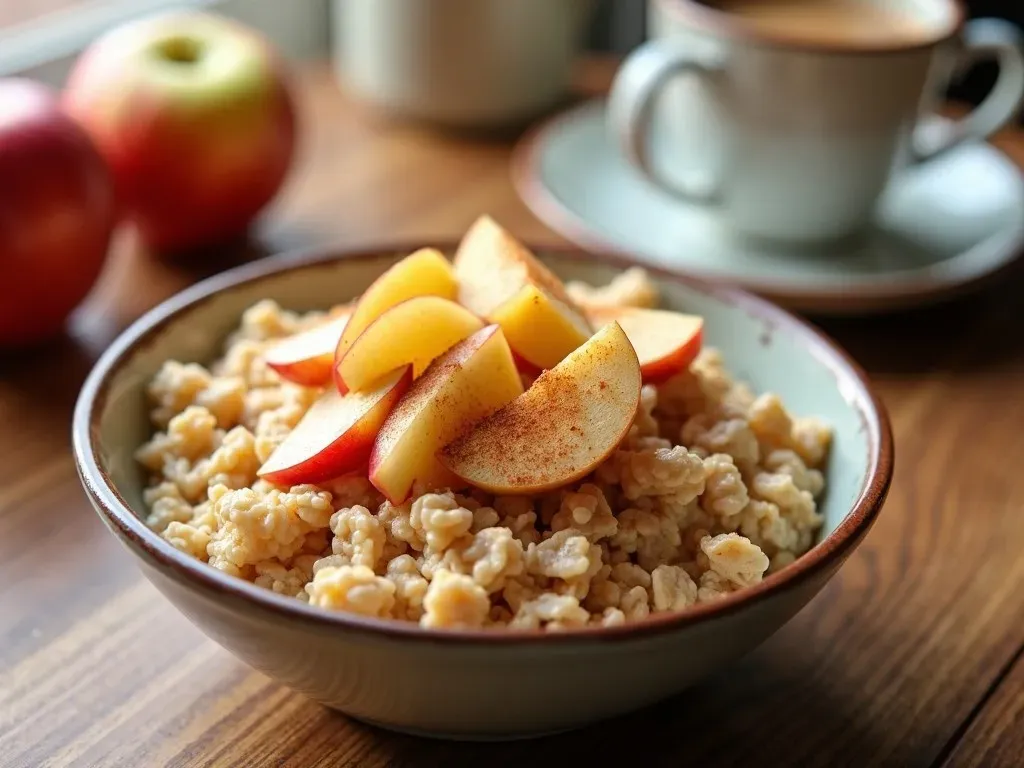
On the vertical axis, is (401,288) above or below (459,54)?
above

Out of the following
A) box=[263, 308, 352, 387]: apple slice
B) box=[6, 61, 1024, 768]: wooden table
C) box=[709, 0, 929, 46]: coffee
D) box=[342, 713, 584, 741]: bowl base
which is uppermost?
box=[709, 0, 929, 46]: coffee

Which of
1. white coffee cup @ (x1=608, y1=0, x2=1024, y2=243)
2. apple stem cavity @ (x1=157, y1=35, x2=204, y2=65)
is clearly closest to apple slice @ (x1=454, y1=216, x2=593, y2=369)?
white coffee cup @ (x1=608, y1=0, x2=1024, y2=243)

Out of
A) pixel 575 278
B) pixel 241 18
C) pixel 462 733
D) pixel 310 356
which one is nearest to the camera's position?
pixel 462 733

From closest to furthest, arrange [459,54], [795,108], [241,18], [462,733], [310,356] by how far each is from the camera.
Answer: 1. [462,733]
2. [310,356]
3. [795,108]
4. [459,54]
5. [241,18]

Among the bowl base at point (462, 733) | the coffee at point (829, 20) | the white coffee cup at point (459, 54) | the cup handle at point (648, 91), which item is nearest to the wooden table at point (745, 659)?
the bowl base at point (462, 733)

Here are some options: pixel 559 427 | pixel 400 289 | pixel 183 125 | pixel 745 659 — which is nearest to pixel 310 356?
pixel 400 289

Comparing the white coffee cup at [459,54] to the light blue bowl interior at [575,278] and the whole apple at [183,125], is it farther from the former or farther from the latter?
the light blue bowl interior at [575,278]

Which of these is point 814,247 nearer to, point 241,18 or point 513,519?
point 513,519

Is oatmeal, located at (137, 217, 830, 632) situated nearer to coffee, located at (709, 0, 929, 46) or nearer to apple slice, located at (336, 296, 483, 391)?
apple slice, located at (336, 296, 483, 391)
